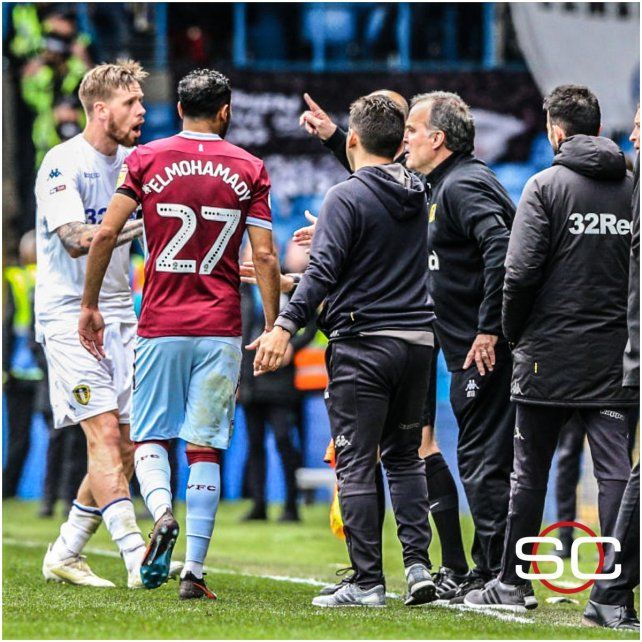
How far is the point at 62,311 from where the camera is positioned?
834 centimetres

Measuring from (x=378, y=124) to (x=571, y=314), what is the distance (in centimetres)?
124

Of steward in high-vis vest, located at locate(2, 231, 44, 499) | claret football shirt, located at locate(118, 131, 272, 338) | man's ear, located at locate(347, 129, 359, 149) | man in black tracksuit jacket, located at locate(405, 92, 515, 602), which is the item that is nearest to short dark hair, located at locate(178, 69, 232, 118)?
claret football shirt, located at locate(118, 131, 272, 338)

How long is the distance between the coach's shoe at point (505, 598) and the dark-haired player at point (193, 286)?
1.25 m

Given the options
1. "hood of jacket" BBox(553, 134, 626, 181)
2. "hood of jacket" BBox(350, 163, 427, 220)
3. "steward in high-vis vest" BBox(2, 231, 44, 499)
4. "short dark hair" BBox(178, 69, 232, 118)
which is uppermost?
"short dark hair" BBox(178, 69, 232, 118)

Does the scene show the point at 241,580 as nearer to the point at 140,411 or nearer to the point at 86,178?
the point at 140,411

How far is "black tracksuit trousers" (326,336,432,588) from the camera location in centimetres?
687

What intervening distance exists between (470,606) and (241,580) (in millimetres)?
1958

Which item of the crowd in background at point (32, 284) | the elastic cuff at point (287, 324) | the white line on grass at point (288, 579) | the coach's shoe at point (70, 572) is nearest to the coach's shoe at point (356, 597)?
the white line on grass at point (288, 579)

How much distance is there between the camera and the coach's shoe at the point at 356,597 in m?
6.85

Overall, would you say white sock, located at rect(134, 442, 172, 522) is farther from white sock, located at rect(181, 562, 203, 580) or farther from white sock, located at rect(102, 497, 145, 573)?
white sock, located at rect(102, 497, 145, 573)

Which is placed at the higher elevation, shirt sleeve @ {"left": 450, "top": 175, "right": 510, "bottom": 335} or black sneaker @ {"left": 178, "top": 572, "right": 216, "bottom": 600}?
shirt sleeve @ {"left": 450, "top": 175, "right": 510, "bottom": 335}

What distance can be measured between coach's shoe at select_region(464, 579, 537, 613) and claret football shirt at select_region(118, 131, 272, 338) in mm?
1689

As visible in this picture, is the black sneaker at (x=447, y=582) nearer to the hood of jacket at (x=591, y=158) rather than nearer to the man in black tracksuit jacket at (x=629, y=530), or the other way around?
the man in black tracksuit jacket at (x=629, y=530)

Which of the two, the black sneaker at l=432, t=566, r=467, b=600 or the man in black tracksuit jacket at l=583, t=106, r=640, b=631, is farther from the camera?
the black sneaker at l=432, t=566, r=467, b=600
